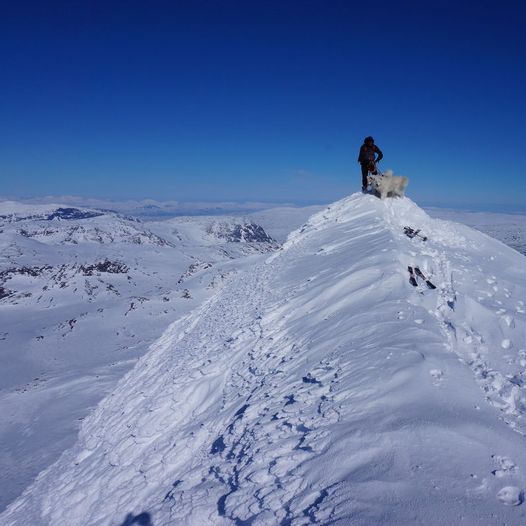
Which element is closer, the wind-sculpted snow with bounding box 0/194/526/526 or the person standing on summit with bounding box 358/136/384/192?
the wind-sculpted snow with bounding box 0/194/526/526

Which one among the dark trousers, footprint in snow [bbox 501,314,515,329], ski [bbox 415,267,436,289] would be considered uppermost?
the dark trousers

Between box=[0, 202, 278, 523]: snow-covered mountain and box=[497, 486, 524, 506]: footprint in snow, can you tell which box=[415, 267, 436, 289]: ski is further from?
box=[0, 202, 278, 523]: snow-covered mountain

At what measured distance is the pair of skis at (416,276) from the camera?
9648 mm

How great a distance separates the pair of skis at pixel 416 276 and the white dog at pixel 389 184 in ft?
37.7

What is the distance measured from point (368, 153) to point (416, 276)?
12419mm

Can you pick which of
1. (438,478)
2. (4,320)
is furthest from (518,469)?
(4,320)

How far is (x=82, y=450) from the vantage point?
34.9 feet

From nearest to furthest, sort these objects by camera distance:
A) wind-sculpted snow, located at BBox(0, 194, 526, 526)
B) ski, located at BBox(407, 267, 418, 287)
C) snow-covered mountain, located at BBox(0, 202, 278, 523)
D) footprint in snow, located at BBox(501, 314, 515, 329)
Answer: wind-sculpted snow, located at BBox(0, 194, 526, 526) < footprint in snow, located at BBox(501, 314, 515, 329) < ski, located at BBox(407, 267, 418, 287) < snow-covered mountain, located at BBox(0, 202, 278, 523)

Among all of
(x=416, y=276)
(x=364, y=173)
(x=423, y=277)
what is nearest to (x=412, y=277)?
(x=416, y=276)

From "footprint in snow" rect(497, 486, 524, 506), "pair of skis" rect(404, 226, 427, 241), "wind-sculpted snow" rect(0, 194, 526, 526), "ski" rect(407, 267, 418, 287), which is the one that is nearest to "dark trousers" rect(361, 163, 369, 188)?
"pair of skis" rect(404, 226, 427, 241)

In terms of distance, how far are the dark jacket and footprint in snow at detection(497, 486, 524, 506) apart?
1914 centimetres

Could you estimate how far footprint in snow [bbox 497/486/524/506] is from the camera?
342 centimetres

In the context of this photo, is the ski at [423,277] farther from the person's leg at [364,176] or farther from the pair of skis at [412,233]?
the person's leg at [364,176]

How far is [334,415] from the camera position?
520cm
